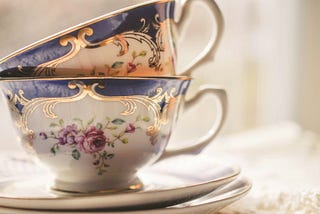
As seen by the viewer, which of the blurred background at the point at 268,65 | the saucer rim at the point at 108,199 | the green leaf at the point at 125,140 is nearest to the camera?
the saucer rim at the point at 108,199

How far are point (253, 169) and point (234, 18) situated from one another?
2.40 ft

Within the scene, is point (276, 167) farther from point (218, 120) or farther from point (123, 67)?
point (123, 67)

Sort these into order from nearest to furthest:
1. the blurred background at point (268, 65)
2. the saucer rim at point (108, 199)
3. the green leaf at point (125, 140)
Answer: the saucer rim at point (108, 199) < the green leaf at point (125, 140) < the blurred background at point (268, 65)

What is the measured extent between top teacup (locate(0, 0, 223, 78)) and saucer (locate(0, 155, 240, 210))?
113mm

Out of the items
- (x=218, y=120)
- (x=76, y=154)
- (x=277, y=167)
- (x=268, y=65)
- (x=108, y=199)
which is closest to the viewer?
(x=108, y=199)

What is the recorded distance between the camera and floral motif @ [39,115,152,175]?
1.47 ft

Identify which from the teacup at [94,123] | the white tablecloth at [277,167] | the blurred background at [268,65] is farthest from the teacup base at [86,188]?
the blurred background at [268,65]

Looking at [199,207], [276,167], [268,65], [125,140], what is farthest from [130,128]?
[268,65]

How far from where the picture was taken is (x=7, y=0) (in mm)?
837

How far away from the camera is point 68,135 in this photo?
1.48ft

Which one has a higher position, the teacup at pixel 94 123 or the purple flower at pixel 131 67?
the purple flower at pixel 131 67

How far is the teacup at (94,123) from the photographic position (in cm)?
43

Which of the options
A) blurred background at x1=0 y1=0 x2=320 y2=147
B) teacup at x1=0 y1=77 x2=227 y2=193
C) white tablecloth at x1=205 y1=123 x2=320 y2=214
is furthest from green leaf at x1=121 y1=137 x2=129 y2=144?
blurred background at x1=0 y1=0 x2=320 y2=147

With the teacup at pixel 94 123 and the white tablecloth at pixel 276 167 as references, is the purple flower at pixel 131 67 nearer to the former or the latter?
the teacup at pixel 94 123
